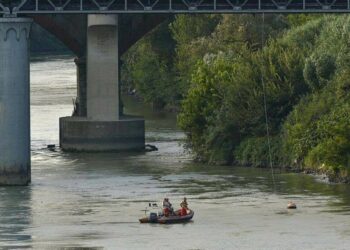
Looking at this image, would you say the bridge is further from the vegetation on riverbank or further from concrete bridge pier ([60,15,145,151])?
the vegetation on riverbank

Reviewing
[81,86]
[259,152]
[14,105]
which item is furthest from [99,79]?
[14,105]

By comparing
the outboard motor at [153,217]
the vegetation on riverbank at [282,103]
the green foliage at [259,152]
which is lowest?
the outboard motor at [153,217]

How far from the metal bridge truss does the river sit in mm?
8038

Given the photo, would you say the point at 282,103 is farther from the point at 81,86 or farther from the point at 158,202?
the point at 81,86

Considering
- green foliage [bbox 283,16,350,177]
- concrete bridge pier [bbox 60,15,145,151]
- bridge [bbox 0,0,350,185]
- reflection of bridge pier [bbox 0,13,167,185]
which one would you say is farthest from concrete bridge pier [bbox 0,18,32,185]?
concrete bridge pier [bbox 60,15,145,151]

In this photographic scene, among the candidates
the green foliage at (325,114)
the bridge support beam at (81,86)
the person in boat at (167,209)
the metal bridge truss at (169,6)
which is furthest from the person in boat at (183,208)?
the bridge support beam at (81,86)

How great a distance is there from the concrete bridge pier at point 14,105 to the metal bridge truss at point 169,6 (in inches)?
43.9

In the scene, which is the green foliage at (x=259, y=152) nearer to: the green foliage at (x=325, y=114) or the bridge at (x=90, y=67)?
the green foliage at (x=325, y=114)

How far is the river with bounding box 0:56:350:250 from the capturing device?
7694 centimetres

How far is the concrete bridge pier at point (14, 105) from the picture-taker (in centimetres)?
9575

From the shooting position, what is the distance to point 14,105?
96000mm

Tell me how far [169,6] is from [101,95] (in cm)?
2215

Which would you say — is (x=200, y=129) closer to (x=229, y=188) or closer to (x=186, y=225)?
(x=229, y=188)

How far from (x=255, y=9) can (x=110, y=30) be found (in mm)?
23015
